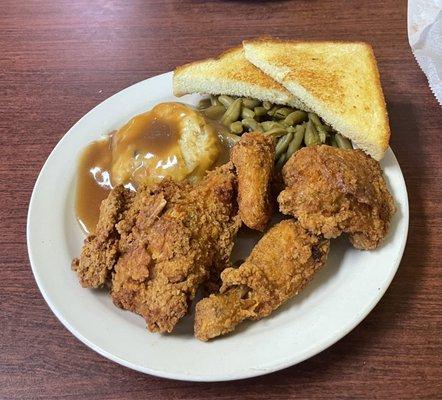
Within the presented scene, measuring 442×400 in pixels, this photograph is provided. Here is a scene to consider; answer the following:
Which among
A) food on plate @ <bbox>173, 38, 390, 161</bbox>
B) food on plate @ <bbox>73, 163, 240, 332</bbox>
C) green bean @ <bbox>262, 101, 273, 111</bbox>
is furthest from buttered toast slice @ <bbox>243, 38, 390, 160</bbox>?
food on plate @ <bbox>73, 163, 240, 332</bbox>

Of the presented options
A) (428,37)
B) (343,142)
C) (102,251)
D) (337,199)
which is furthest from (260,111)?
(102,251)

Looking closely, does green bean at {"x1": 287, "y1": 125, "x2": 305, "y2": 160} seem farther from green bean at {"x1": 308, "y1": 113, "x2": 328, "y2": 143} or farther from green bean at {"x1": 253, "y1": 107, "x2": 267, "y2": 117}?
green bean at {"x1": 253, "y1": 107, "x2": 267, "y2": 117}

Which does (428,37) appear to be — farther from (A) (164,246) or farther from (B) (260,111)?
(A) (164,246)

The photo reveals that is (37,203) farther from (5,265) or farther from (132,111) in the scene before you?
(132,111)

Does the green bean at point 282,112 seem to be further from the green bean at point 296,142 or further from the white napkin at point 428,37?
the white napkin at point 428,37

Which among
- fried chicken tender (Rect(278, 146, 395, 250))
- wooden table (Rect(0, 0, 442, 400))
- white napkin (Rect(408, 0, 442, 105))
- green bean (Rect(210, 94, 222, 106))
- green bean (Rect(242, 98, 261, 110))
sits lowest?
wooden table (Rect(0, 0, 442, 400))

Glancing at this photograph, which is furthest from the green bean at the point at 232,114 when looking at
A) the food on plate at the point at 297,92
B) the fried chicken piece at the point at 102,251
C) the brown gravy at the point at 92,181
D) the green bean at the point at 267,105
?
the fried chicken piece at the point at 102,251

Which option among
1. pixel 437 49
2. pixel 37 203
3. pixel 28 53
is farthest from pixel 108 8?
pixel 437 49
